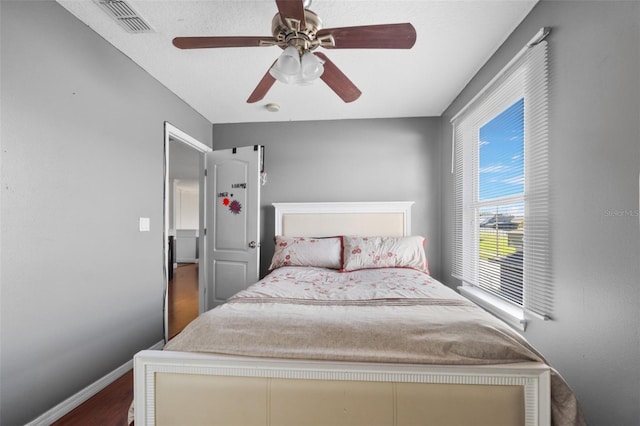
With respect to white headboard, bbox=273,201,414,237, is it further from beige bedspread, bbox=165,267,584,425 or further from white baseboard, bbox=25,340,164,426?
white baseboard, bbox=25,340,164,426

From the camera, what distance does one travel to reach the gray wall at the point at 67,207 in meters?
1.44

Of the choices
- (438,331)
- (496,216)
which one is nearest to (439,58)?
(496,216)

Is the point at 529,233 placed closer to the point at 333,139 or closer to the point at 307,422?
the point at 307,422

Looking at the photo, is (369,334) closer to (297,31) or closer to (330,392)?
(330,392)

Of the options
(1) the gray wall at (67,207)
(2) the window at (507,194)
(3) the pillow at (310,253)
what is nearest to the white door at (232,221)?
(3) the pillow at (310,253)

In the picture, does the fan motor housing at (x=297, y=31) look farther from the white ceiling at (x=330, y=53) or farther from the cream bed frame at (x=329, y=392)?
the cream bed frame at (x=329, y=392)

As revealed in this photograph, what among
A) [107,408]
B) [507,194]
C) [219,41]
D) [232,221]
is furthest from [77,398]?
[507,194]

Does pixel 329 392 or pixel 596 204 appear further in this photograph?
pixel 596 204

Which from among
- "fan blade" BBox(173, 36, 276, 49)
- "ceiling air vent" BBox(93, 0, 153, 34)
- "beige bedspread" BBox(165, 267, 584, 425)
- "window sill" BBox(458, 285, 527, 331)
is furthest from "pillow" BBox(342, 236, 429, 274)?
"ceiling air vent" BBox(93, 0, 153, 34)

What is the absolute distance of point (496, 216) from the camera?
86.4 inches

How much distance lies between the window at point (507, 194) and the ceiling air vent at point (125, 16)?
2.40 metres

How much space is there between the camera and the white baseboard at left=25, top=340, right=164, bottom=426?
1.56 metres

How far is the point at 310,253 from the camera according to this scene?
2.81 metres

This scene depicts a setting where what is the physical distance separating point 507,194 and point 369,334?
159 centimetres
